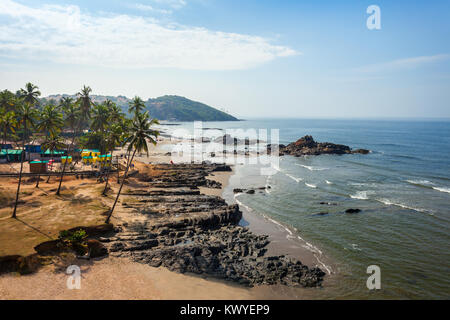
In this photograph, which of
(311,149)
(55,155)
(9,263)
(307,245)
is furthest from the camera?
(311,149)

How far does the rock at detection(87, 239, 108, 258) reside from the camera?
2407 cm

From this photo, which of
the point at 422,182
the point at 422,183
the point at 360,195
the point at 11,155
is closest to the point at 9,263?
the point at 11,155

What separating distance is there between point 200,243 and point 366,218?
79.3 feet

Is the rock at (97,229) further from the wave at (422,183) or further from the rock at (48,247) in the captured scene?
the wave at (422,183)

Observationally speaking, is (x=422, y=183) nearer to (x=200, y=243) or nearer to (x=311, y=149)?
(x=311, y=149)

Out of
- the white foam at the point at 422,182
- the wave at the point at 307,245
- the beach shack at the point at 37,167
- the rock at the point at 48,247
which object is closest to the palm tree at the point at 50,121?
the beach shack at the point at 37,167

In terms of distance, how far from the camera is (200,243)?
2762cm

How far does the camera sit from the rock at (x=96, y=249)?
24.1 meters

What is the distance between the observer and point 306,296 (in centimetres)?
2052

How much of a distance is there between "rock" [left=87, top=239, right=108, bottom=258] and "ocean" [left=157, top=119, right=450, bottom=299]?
18.8m

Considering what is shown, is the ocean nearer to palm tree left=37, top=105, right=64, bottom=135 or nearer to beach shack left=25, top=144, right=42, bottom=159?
palm tree left=37, top=105, right=64, bottom=135

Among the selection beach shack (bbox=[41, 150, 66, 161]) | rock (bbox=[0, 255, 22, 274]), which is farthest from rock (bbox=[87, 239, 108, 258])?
beach shack (bbox=[41, 150, 66, 161])

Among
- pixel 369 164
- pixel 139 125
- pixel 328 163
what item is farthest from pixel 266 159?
pixel 139 125
